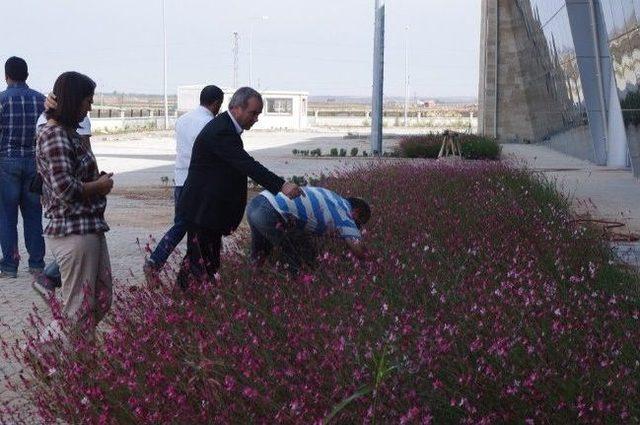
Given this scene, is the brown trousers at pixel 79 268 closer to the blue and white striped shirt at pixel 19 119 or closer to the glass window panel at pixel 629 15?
the blue and white striped shirt at pixel 19 119

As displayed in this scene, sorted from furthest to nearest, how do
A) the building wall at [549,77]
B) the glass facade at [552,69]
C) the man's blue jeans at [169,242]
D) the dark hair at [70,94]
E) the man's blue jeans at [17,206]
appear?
the glass facade at [552,69]
the building wall at [549,77]
the man's blue jeans at [17,206]
the man's blue jeans at [169,242]
the dark hair at [70,94]

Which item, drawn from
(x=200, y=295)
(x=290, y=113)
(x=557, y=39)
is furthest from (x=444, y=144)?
(x=290, y=113)

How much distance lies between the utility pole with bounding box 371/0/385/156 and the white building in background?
4626cm

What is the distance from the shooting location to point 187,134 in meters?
9.95

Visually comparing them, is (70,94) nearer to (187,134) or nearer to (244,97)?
(244,97)

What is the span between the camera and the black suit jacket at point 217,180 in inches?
296

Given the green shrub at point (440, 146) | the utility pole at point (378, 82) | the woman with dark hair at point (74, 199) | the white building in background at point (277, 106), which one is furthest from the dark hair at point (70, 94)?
the white building in background at point (277, 106)

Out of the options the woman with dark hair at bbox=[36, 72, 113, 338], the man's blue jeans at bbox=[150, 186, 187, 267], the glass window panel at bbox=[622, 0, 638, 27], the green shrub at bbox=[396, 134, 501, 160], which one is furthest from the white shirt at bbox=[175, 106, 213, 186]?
the green shrub at bbox=[396, 134, 501, 160]

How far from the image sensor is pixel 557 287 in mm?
6645

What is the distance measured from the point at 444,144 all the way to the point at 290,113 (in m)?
59.8

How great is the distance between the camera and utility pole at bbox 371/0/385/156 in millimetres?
34500

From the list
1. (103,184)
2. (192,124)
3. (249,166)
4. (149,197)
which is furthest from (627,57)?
(103,184)

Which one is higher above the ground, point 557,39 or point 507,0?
point 507,0

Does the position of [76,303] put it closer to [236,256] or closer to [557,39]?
[236,256]
